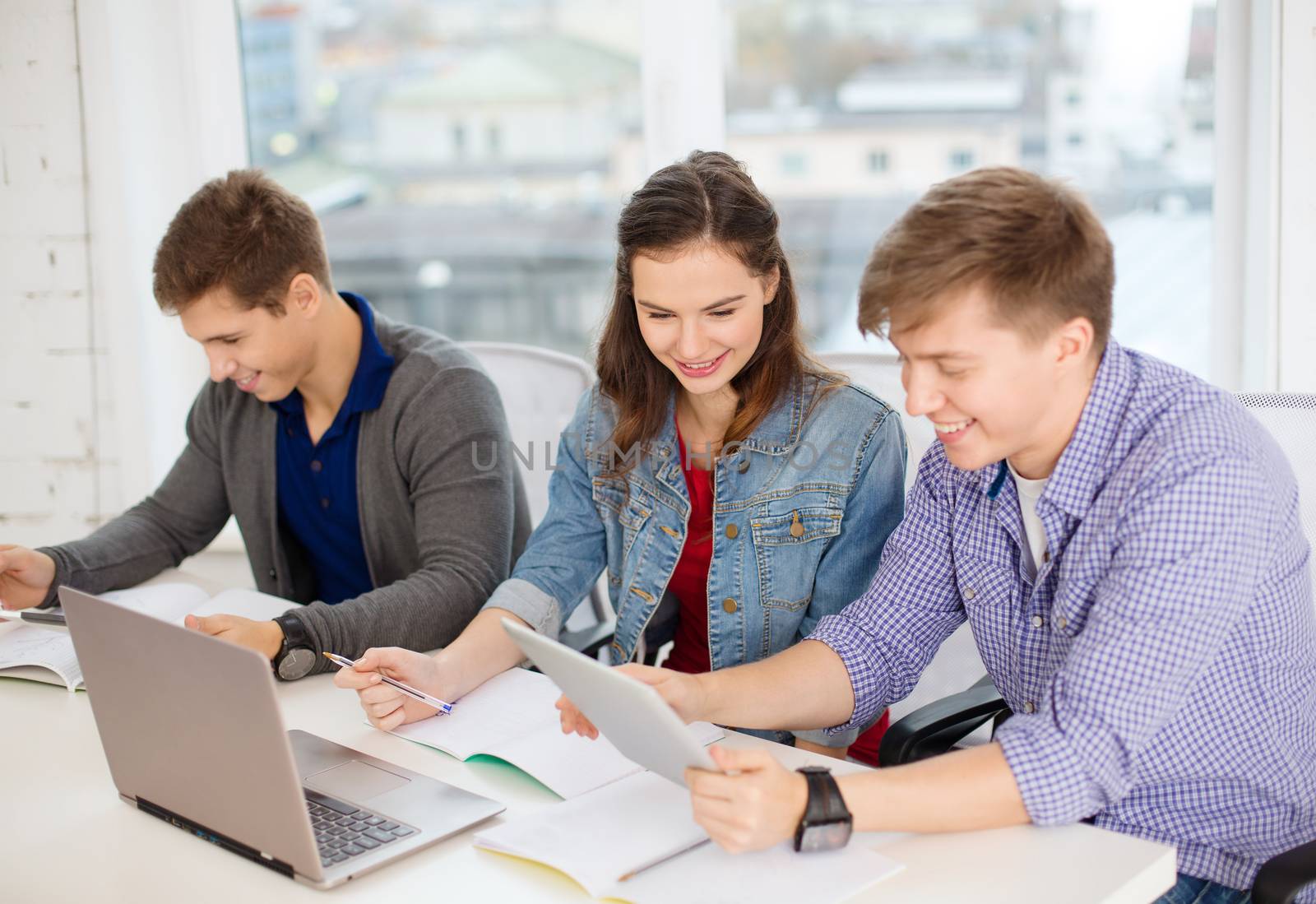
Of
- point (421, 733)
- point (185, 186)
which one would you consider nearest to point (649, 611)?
point (421, 733)

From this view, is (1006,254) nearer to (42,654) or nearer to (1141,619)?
(1141,619)

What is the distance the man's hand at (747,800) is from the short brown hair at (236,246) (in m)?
1.13

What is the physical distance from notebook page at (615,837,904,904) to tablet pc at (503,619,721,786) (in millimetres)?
76

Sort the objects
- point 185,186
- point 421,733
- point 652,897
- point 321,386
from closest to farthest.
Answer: point 652,897 < point 421,733 < point 321,386 < point 185,186

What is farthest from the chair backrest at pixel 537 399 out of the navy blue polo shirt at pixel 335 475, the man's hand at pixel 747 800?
the man's hand at pixel 747 800

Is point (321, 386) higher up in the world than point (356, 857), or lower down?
higher up

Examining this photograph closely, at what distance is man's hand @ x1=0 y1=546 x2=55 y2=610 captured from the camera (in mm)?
1794

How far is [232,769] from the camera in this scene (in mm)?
1035

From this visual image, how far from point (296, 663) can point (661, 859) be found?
668 millimetres

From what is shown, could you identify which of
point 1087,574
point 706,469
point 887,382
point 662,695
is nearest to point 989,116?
point 887,382

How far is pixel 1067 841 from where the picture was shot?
1.03 meters

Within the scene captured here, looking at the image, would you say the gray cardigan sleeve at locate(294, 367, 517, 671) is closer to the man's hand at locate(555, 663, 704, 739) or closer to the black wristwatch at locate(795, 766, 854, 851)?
the man's hand at locate(555, 663, 704, 739)

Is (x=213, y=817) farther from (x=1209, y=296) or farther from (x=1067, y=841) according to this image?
(x=1209, y=296)

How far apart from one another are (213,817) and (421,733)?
11.0 inches
